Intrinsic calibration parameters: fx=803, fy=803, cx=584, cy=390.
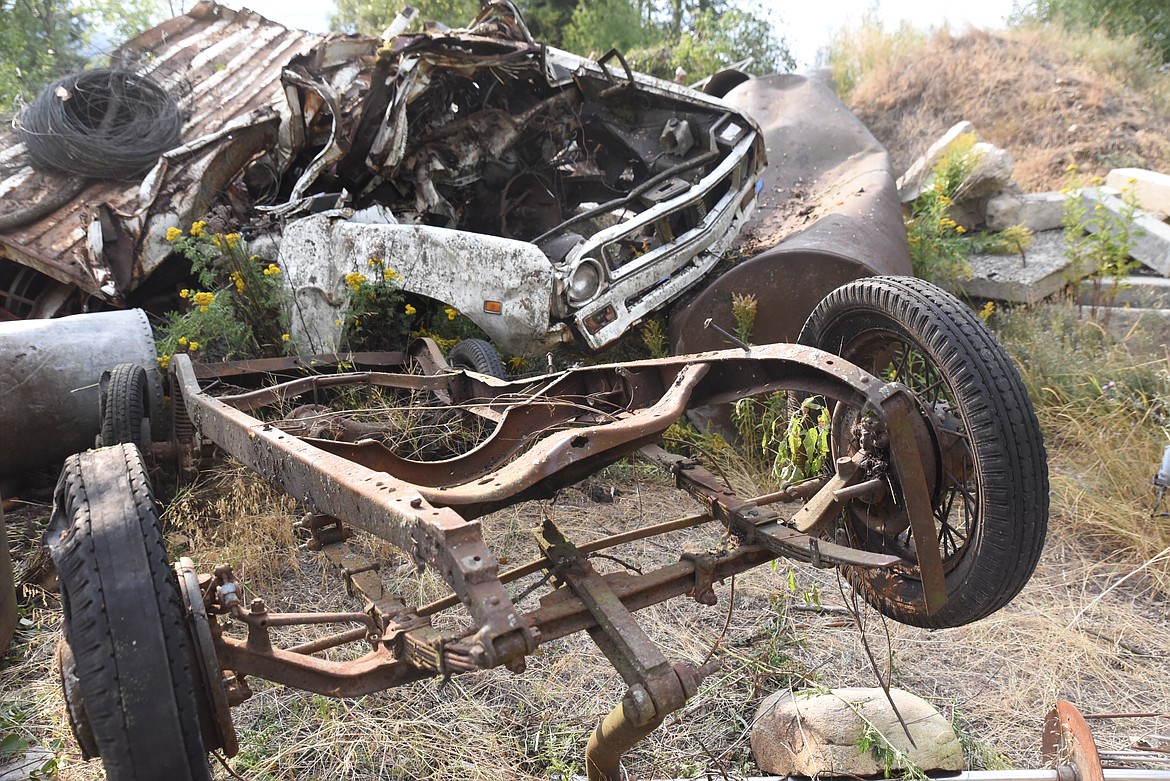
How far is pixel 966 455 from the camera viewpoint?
2.45 metres

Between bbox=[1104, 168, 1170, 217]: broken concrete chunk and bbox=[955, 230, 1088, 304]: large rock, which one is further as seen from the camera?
Result: bbox=[1104, 168, 1170, 217]: broken concrete chunk

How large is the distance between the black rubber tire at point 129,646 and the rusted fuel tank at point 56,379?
247 cm

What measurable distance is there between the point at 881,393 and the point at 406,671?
4.66ft

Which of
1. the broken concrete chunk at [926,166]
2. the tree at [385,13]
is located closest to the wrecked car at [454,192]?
the broken concrete chunk at [926,166]

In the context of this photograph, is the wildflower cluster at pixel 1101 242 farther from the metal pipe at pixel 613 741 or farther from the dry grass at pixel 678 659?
the metal pipe at pixel 613 741

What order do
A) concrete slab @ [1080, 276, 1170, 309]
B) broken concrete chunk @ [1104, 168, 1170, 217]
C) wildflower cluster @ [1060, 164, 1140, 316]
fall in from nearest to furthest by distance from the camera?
concrete slab @ [1080, 276, 1170, 309]
wildflower cluster @ [1060, 164, 1140, 316]
broken concrete chunk @ [1104, 168, 1170, 217]

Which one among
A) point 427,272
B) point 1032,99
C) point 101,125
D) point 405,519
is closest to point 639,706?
point 405,519

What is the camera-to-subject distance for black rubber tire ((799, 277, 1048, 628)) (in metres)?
2.23

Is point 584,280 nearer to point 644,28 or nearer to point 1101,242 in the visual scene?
point 1101,242

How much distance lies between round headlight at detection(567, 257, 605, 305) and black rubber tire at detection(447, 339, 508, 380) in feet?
1.84

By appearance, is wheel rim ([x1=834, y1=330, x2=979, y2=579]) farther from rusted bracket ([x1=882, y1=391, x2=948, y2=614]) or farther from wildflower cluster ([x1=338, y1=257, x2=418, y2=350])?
wildflower cluster ([x1=338, y1=257, x2=418, y2=350])

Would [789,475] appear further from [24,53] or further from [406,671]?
[24,53]

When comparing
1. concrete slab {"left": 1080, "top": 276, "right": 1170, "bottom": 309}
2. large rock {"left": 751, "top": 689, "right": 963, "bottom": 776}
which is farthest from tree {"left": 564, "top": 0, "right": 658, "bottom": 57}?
large rock {"left": 751, "top": 689, "right": 963, "bottom": 776}

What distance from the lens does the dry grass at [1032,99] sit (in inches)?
326
